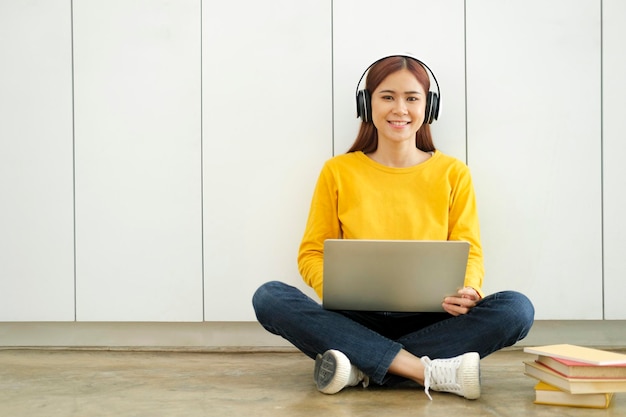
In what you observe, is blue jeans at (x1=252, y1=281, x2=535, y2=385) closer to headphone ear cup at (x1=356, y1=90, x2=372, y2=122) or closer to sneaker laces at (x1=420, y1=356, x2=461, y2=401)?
sneaker laces at (x1=420, y1=356, x2=461, y2=401)

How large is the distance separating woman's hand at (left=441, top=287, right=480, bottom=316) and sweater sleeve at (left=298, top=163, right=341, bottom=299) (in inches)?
19.5

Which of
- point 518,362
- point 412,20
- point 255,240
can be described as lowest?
point 518,362

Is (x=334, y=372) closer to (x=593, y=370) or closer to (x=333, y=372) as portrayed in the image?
(x=333, y=372)

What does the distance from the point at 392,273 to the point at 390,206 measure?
0.51 meters

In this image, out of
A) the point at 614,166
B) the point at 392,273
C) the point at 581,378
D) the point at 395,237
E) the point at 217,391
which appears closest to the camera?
the point at 581,378

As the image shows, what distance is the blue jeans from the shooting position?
2.07 metres

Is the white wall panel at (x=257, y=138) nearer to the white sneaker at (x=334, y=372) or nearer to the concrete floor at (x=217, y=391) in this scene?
the concrete floor at (x=217, y=391)

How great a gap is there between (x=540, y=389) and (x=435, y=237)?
0.63m

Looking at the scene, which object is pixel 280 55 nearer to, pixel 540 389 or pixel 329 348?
pixel 329 348

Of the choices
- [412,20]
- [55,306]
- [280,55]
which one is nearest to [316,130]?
[280,55]

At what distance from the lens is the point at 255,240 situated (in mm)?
2775

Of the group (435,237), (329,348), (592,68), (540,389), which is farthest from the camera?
(592,68)

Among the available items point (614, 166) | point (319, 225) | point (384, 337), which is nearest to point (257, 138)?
point (319, 225)

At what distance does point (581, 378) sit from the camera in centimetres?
186
